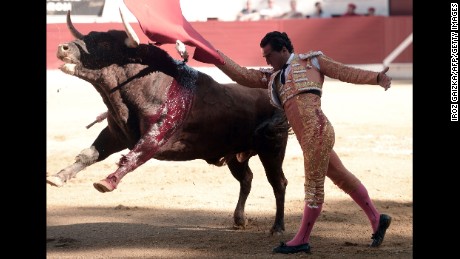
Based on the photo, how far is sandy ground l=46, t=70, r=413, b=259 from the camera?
18.6 feet

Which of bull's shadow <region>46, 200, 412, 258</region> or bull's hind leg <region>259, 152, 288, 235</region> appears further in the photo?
bull's hind leg <region>259, 152, 288, 235</region>

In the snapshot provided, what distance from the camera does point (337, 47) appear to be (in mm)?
18047

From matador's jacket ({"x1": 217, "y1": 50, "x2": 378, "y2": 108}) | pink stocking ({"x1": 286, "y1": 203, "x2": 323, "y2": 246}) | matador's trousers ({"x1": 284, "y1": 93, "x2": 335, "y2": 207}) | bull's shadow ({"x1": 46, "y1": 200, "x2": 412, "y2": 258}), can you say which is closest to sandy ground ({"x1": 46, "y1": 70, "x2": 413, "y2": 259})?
bull's shadow ({"x1": 46, "y1": 200, "x2": 412, "y2": 258})

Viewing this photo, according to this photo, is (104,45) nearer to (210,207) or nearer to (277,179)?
(277,179)

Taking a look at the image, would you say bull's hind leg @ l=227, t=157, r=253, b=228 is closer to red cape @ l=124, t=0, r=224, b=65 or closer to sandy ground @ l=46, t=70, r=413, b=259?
sandy ground @ l=46, t=70, r=413, b=259

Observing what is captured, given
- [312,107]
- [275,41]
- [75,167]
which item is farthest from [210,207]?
[275,41]

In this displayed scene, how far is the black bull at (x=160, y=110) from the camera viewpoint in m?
5.65

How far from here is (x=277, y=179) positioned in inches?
245

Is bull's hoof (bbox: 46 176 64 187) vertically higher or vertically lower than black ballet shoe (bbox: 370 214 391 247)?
higher

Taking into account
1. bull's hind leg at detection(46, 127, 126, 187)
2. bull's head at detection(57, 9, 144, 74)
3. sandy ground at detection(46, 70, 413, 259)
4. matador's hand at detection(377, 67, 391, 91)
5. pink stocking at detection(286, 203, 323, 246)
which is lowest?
sandy ground at detection(46, 70, 413, 259)

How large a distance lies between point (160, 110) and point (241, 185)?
3.51 ft

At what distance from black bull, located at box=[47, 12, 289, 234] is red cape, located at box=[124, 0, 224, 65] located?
0.15 metres
